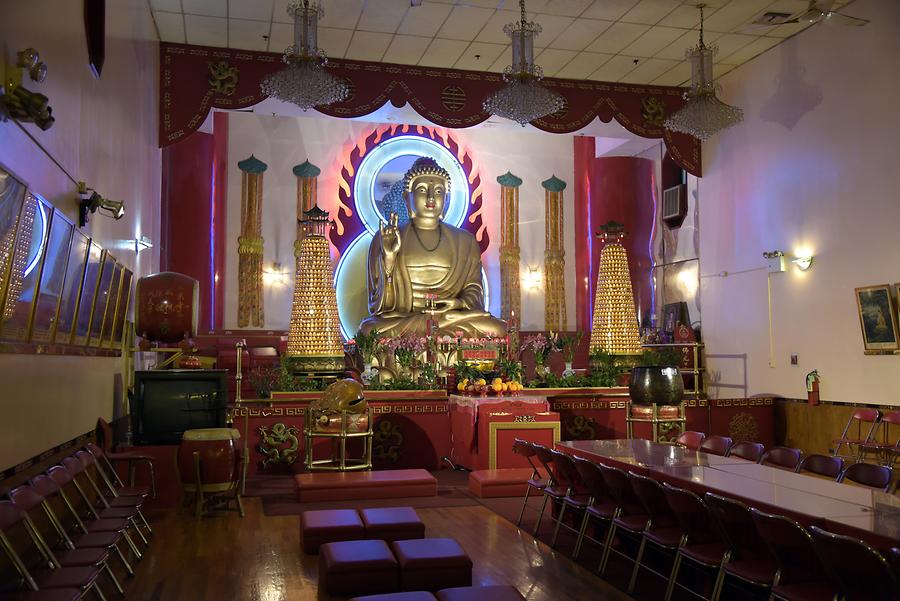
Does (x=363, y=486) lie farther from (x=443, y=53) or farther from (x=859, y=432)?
(x=443, y=53)

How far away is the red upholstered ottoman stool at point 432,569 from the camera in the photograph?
4145 millimetres

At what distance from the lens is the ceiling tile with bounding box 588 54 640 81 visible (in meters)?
10.3

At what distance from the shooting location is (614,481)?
4543mm

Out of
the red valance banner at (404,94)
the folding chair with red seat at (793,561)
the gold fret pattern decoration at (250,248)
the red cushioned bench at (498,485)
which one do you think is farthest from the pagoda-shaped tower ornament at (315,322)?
the folding chair with red seat at (793,561)

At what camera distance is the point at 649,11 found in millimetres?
9023

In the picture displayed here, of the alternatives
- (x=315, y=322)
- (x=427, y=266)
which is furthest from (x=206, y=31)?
(x=427, y=266)

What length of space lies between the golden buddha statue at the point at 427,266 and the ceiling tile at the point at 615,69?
322 cm

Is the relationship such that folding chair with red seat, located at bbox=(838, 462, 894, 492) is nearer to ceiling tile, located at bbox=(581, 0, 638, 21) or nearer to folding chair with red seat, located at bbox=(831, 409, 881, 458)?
folding chair with red seat, located at bbox=(831, 409, 881, 458)

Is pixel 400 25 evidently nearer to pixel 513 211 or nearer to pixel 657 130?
pixel 657 130

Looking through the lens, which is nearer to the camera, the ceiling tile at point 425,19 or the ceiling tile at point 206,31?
the ceiling tile at point 425,19

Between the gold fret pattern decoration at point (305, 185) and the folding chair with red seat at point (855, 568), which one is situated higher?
the gold fret pattern decoration at point (305, 185)

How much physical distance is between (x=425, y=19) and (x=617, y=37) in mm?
Answer: 2361

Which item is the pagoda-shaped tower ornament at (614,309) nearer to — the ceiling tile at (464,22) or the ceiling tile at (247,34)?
the ceiling tile at (464,22)

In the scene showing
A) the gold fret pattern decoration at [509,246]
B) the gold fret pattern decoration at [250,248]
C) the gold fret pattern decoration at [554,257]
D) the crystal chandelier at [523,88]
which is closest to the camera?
the crystal chandelier at [523,88]
